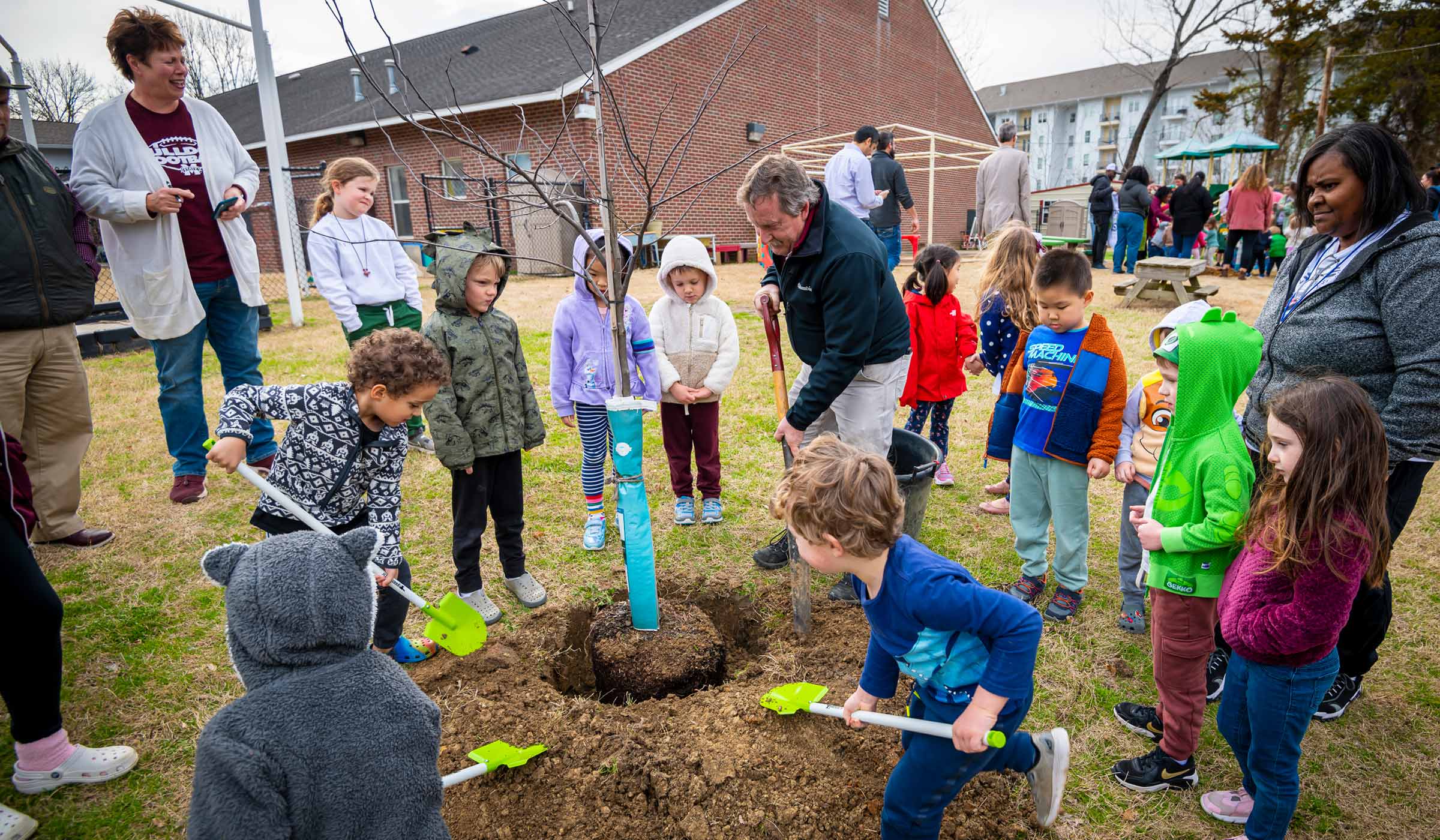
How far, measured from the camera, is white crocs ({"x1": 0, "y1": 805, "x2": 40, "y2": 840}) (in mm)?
2262

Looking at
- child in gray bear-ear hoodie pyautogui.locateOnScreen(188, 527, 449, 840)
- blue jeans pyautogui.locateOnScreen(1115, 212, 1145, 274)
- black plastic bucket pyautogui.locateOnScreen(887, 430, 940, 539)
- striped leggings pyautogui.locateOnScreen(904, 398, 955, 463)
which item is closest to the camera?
child in gray bear-ear hoodie pyautogui.locateOnScreen(188, 527, 449, 840)

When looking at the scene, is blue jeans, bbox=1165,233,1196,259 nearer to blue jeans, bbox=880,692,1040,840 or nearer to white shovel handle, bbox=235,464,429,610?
blue jeans, bbox=880,692,1040,840

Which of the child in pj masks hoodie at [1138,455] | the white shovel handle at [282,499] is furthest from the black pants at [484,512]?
the child in pj masks hoodie at [1138,455]

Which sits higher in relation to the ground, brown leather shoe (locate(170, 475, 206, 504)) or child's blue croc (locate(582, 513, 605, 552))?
brown leather shoe (locate(170, 475, 206, 504))

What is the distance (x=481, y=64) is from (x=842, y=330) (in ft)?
66.2

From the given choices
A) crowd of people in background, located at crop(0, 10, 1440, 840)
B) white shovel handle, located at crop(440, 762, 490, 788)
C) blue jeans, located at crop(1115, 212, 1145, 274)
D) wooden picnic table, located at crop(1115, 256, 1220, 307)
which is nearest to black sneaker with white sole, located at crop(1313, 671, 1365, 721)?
crowd of people in background, located at crop(0, 10, 1440, 840)

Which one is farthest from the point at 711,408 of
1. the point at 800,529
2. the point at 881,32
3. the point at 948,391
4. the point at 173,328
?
the point at 881,32

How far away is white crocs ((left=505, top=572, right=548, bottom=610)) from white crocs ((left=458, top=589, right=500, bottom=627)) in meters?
0.13

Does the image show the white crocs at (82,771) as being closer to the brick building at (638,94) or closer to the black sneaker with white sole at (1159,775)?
the black sneaker with white sole at (1159,775)

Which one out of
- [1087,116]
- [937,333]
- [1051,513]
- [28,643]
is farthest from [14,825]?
[1087,116]

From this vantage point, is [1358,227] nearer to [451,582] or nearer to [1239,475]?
[1239,475]

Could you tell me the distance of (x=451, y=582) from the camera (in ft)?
12.8

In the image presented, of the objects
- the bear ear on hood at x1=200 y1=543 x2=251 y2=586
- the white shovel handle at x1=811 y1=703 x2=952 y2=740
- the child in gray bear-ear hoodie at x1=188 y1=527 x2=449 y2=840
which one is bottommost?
the white shovel handle at x1=811 y1=703 x2=952 y2=740

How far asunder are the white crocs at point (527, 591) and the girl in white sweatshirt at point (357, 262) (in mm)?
2045
